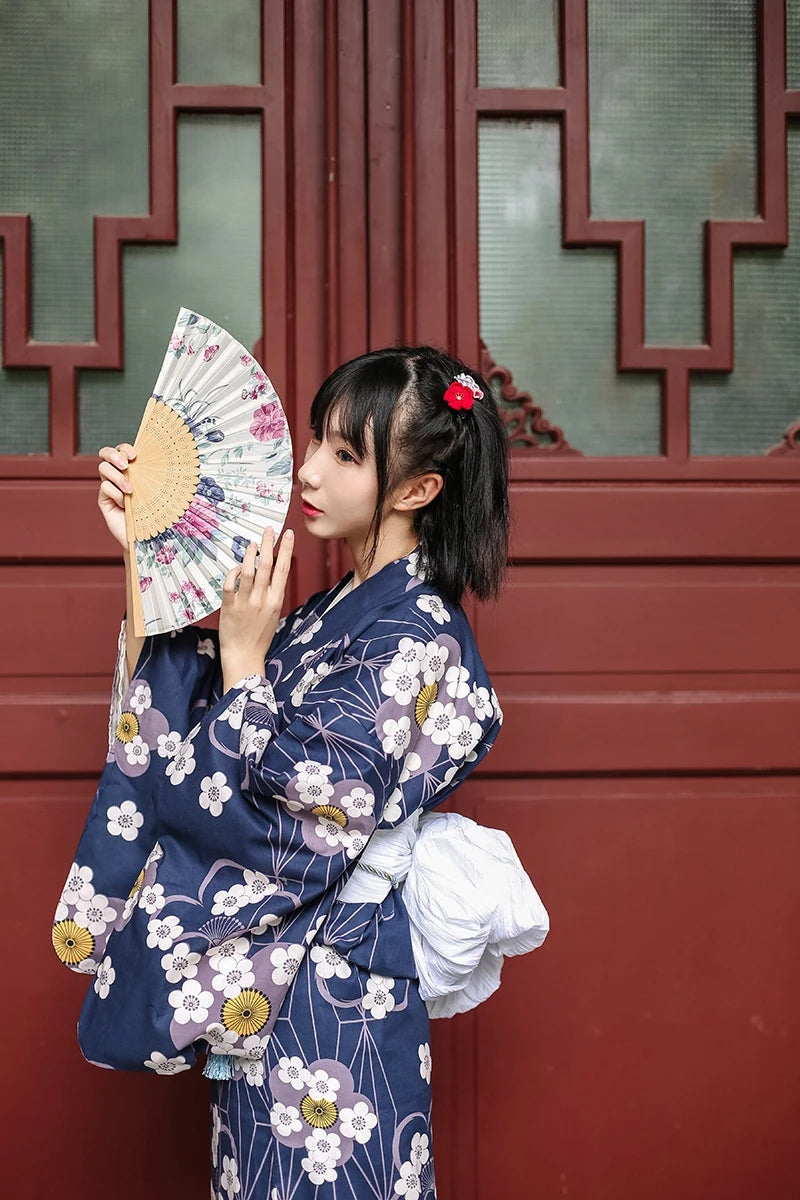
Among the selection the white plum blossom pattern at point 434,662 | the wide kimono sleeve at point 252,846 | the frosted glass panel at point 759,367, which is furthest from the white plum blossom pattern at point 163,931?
the frosted glass panel at point 759,367

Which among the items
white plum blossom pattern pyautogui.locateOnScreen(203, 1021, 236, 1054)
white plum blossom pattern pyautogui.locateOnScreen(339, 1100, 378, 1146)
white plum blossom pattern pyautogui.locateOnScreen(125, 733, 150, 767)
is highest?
white plum blossom pattern pyautogui.locateOnScreen(125, 733, 150, 767)

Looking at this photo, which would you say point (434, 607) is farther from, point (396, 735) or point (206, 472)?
point (206, 472)

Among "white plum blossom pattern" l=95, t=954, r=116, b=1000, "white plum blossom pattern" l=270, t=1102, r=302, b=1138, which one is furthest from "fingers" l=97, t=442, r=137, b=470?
"white plum blossom pattern" l=270, t=1102, r=302, b=1138

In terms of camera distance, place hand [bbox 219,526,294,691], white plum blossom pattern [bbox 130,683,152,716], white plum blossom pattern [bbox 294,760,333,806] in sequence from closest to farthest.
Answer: white plum blossom pattern [bbox 294,760,333,806], hand [bbox 219,526,294,691], white plum blossom pattern [bbox 130,683,152,716]

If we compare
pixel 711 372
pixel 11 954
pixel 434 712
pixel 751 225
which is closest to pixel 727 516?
pixel 711 372

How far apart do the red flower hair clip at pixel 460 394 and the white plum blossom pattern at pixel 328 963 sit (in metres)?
0.71

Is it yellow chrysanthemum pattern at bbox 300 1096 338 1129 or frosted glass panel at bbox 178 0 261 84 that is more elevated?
frosted glass panel at bbox 178 0 261 84

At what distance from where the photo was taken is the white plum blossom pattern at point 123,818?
145 cm

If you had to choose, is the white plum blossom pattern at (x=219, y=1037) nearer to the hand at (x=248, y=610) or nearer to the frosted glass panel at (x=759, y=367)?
the hand at (x=248, y=610)

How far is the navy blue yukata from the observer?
49.6 inches

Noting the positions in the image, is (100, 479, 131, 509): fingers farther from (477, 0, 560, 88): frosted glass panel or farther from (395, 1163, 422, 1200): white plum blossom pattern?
(477, 0, 560, 88): frosted glass panel

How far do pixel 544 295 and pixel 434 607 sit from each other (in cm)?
82

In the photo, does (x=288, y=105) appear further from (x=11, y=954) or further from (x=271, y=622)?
(x=11, y=954)

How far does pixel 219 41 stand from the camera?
188 cm
